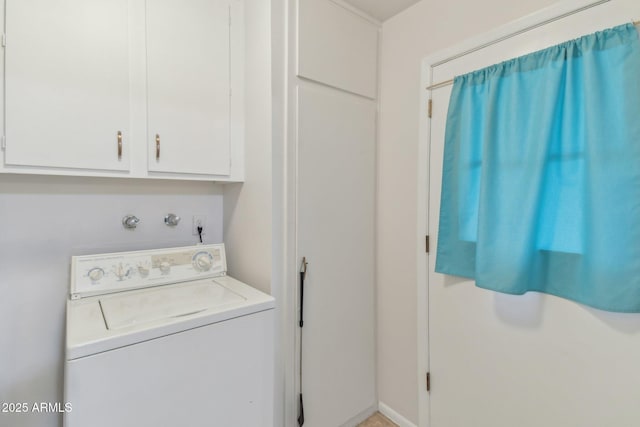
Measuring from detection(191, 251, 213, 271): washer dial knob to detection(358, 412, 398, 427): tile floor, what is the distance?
1.37 m

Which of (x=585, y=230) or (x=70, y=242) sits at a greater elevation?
(x=585, y=230)

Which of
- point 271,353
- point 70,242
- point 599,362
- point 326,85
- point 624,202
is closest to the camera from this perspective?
point 624,202

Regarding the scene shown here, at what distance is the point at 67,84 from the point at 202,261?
3.23 feet

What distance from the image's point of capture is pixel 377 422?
1.91 m

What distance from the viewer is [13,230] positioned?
136 cm

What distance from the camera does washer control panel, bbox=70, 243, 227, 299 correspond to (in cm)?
138

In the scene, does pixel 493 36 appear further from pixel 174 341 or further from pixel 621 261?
pixel 174 341

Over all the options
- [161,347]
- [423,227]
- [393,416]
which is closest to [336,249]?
[423,227]

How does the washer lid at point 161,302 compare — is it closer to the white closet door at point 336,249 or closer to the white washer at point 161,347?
the white washer at point 161,347

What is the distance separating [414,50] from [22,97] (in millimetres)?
1887

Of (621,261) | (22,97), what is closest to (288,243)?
(22,97)

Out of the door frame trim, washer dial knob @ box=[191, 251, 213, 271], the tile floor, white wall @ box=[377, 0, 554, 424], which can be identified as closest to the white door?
the door frame trim

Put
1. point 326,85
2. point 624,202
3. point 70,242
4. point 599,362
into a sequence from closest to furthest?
1. point 624,202
2. point 599,362
3. point 70,242
4. point 326,85

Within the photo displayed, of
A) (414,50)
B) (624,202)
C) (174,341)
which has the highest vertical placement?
(414,50)
